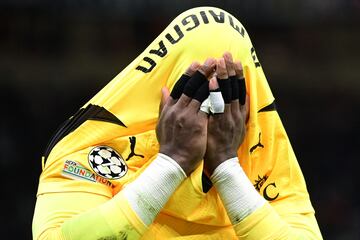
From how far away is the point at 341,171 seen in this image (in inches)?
310

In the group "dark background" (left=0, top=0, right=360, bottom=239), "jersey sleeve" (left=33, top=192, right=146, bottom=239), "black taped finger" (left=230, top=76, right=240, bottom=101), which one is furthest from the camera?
"dark background" (left=0, top=0, right=360, bottom=239)

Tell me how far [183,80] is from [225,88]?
100 mm

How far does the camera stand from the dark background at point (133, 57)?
274 inches

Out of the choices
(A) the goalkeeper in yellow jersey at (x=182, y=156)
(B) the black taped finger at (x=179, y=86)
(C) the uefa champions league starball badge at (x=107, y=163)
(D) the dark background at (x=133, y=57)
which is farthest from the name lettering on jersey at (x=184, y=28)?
(D) the dark background at (x=133, y=57)

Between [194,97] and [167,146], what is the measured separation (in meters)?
0.13

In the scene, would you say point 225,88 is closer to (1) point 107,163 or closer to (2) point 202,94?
(2) point 202,94

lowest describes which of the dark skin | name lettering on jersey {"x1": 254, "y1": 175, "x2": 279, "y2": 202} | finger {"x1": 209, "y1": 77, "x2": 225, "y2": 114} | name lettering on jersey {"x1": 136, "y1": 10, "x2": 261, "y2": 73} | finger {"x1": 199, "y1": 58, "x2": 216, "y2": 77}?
name lettering on jersey {"x1": 254, "y1": 175, "x2": 279, "y2": 202}

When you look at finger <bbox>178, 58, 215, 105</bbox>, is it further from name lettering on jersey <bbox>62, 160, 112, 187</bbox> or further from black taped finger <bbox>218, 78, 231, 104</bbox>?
name lettering on jersey <bbox>62, 160, 112, 187</bbox>

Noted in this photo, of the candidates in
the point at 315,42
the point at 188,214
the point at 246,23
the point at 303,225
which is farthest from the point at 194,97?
the point at 315,42

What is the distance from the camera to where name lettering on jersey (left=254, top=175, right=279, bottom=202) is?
2010 millimetres

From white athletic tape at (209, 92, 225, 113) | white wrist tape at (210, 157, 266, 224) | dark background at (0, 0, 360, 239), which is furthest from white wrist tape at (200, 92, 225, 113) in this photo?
dark background at (0, 0, 360, 239)

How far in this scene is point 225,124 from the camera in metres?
1.88

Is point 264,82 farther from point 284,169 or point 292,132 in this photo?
point 292,132

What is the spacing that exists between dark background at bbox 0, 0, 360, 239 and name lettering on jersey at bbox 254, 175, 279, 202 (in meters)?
4.51
